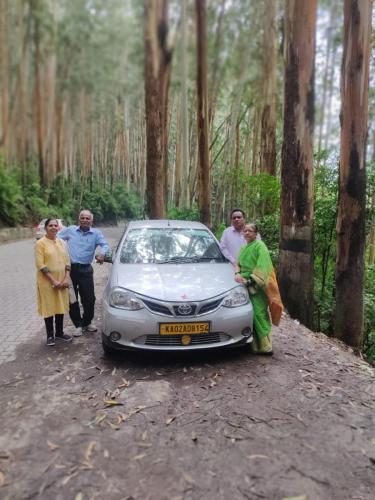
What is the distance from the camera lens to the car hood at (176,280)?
4.10 m

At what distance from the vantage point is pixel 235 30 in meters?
15.2

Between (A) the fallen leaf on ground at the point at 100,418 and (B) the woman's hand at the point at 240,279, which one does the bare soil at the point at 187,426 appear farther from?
(B) the woman's hand at the point at 240,279

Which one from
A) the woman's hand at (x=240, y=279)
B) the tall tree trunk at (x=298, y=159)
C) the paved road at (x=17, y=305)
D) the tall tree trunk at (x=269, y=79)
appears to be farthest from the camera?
the tall tree trunk at (x=269, y=79)

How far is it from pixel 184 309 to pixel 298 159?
11.5 feet

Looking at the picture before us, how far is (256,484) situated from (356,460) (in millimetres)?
750

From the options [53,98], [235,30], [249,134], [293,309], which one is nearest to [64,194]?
[53,98]

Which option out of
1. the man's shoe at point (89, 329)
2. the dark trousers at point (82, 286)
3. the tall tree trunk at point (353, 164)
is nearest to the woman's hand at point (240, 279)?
the dark trousers at point (82, 286)

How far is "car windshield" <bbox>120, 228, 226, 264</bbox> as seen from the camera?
5011 mm

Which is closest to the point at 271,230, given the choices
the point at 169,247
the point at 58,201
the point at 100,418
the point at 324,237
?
the point at 324,237

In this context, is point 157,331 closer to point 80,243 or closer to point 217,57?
point 80,243

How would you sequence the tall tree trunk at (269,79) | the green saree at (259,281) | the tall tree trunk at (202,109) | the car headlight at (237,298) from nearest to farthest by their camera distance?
1. the car headlight at (237,298)
2. the green saree at (259,281)
3. the tall tree trunk at (202,109)
4. the tall tree trunk at (269,79)

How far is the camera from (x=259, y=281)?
430 cm

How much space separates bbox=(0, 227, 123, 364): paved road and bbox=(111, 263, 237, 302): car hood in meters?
1.71

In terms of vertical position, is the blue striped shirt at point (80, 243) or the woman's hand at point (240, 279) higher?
the blue striped shirt at point (80, 243)
